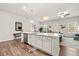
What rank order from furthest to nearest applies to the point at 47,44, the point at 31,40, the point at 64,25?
1. the point at 31,40
2. the point at 47,44
3. the point at 64,25

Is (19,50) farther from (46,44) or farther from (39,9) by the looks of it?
(39,9)

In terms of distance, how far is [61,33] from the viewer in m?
1.56

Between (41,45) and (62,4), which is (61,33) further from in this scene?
(41,45)

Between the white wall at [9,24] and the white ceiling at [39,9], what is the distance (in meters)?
0.11

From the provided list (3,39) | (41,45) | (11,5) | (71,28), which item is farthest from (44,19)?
(3,39)

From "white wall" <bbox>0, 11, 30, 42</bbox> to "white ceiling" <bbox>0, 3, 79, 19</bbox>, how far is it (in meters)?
0.11

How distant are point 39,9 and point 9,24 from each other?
777 millimetres

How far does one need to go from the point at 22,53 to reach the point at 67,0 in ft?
4.62

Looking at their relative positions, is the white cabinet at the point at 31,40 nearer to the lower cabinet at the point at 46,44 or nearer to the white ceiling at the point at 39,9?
the lower cabinet at the point at 46,44

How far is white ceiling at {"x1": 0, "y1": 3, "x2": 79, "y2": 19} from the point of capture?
150 centimetres

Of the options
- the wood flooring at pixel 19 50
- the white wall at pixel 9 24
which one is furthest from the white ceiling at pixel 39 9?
the wood flooring at pixel 19 50

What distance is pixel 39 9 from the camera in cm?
159

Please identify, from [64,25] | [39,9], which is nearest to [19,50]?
[39,9]

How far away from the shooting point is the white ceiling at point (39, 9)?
4.93 feet
